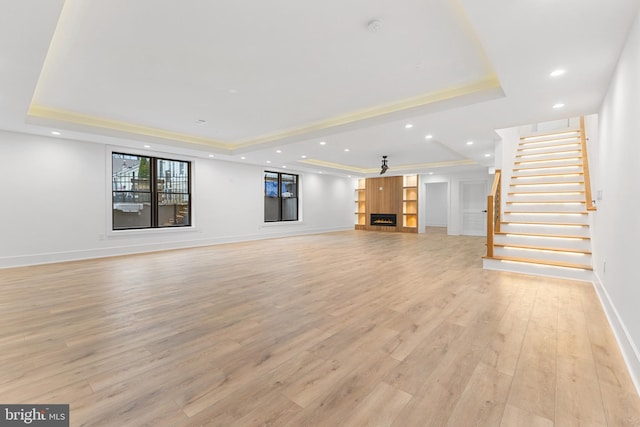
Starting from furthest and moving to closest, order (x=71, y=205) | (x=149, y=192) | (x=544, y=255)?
(x=149, y=192)
(x=71, y=205)
(x=544, y=255)

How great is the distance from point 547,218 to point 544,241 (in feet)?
2.07

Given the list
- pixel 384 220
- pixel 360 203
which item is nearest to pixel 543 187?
pixel 384 220

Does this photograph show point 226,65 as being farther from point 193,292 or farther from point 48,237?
point 48,237

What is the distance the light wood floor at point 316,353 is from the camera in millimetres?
1506

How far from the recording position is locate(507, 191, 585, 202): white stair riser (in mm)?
5324

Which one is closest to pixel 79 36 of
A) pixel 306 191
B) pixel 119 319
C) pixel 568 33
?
pixel 119 319

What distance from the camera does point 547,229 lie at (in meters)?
4.92

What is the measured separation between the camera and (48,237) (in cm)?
559

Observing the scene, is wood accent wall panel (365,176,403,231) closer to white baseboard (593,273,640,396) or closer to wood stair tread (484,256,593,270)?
wood stair tread (484,256,593,270)

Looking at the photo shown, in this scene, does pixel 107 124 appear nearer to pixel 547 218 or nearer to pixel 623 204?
pixel 623 204

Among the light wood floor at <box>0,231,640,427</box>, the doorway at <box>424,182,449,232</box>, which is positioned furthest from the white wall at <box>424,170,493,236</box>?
the light wood floor at <box>0,231,640,427</box>

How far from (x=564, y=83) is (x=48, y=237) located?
28.7 feet

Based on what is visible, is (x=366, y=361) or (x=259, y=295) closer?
(x=366, y=361)

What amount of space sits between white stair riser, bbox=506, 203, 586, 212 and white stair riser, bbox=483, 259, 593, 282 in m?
1.48
